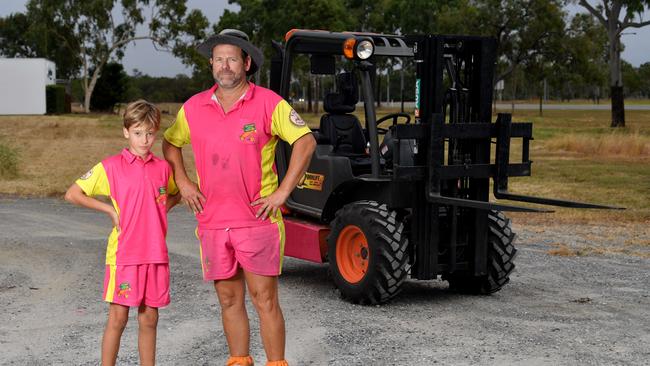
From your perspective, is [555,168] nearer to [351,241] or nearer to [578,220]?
[578,220]

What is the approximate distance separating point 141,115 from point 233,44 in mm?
616

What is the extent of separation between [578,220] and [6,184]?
1152cm

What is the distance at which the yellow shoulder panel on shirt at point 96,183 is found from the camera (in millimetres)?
5320

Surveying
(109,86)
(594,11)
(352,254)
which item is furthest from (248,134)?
(109,86)

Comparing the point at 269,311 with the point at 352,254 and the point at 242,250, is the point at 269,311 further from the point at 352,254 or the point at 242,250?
the point at 352,254

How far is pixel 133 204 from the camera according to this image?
5.28m

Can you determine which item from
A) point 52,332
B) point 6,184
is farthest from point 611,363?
point 6,184

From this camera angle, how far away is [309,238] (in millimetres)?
9375

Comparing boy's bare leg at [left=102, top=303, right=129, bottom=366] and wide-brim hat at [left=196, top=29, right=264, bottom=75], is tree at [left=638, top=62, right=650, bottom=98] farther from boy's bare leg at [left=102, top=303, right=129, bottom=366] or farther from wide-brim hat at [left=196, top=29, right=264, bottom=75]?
boy's bare leg at [left=102, top=303, right=129, bottom=366]

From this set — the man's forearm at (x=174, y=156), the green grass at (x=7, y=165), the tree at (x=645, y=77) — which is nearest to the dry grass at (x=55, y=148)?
the green grass at (x=7, y=165)

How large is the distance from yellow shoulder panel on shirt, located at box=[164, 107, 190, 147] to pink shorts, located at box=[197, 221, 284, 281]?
1.68ft

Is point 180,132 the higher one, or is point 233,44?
point 233,44

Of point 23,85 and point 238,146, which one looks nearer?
point 238,146

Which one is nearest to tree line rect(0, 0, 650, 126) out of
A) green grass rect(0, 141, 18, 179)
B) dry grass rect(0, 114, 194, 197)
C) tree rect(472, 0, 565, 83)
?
tree rect(472, 0, 565, 83)
